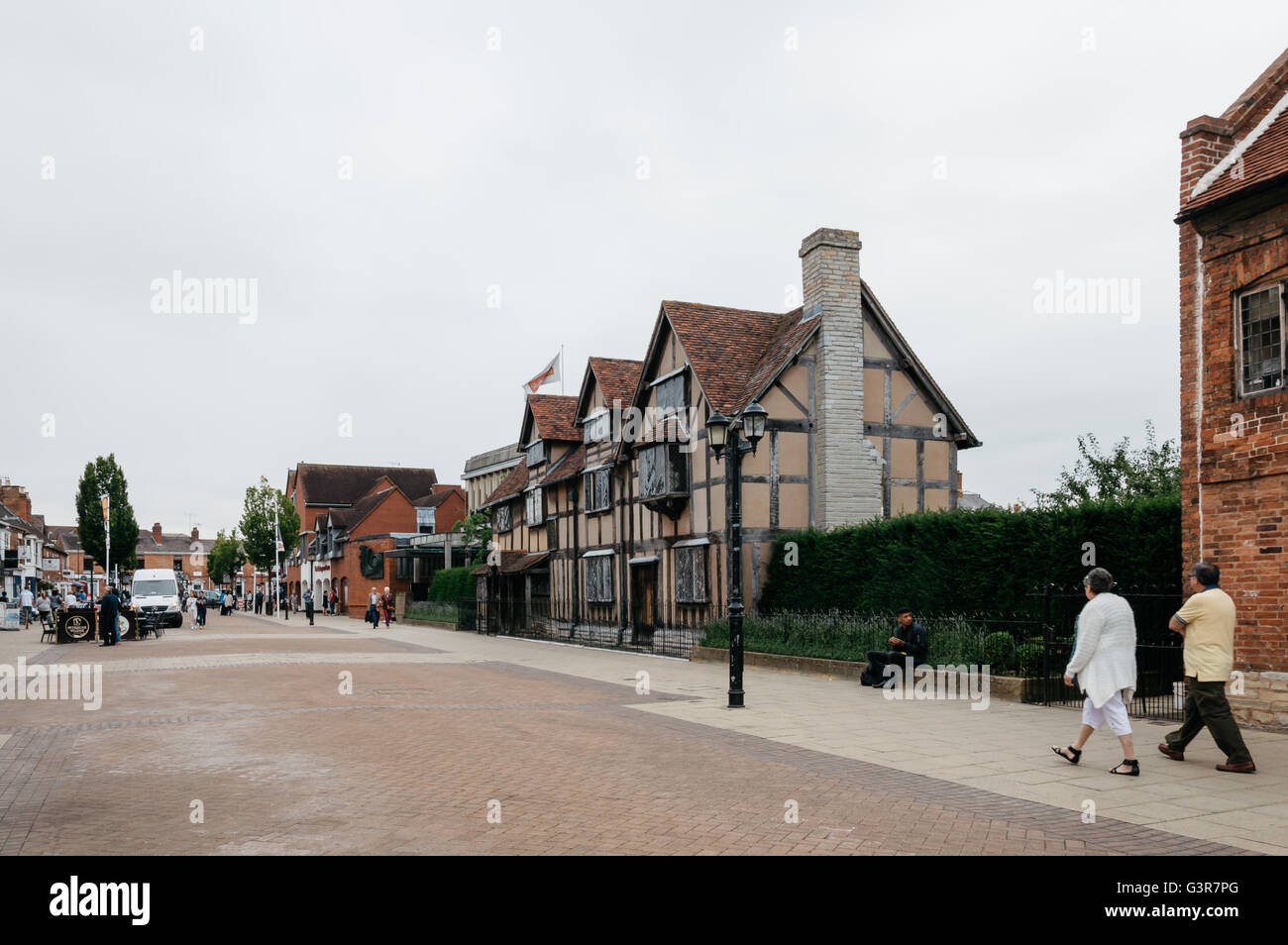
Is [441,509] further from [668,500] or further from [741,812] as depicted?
[741,812]

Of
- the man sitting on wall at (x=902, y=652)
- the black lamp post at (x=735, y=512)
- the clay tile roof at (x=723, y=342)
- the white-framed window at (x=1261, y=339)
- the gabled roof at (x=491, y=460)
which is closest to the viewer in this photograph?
the white-framed window at (x=1261, y=339)

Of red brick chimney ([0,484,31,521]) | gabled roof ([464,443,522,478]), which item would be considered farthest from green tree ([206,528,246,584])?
gabled roof ([464,443,522,478])

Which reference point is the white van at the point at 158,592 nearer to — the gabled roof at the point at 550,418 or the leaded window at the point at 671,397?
the gabled roof at the point at 550,418

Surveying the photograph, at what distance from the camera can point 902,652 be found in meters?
16.3

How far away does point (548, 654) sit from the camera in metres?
26.4

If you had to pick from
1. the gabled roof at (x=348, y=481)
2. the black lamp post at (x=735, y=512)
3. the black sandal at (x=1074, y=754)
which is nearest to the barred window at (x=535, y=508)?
the black lamp post at (x=735, y=512)

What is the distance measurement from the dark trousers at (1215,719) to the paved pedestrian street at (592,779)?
0.26 m

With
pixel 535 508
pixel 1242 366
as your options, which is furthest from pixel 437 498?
pixel 1242 366

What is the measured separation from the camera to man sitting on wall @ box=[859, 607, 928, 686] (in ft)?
52.6

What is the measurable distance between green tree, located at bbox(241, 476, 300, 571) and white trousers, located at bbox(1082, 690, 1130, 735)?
254 feet

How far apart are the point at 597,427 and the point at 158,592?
2153 centimetres

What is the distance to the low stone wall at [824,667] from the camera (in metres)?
14.4

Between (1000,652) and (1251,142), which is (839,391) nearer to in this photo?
(1000,652)
